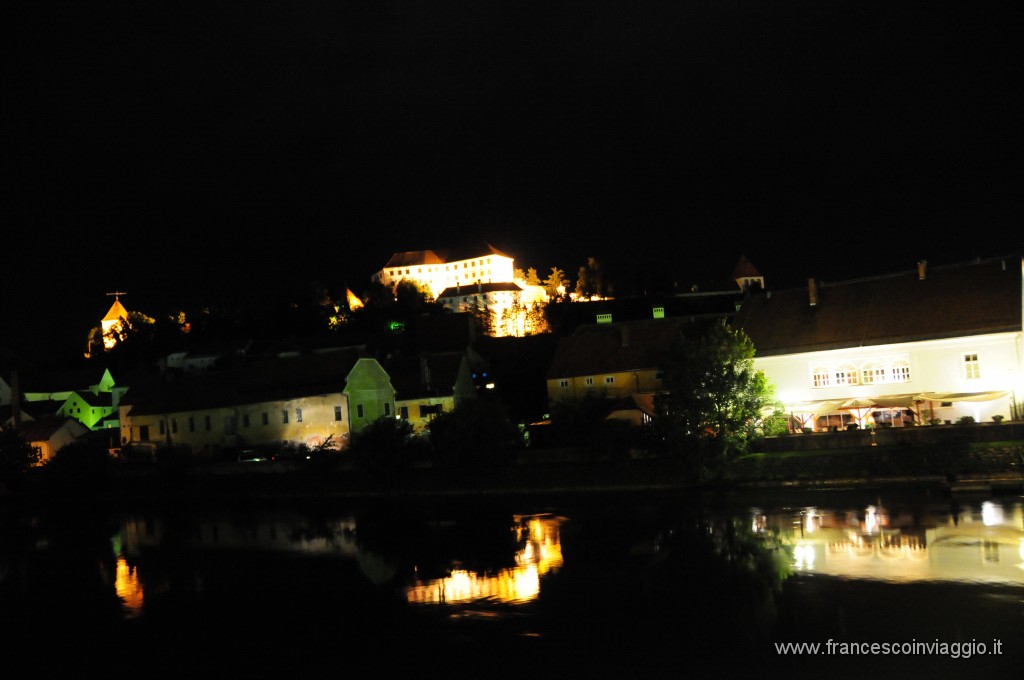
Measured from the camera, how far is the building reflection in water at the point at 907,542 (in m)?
23.3

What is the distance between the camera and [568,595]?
80.0 ft

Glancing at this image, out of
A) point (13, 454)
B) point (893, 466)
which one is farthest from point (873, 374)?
point (13, 454)

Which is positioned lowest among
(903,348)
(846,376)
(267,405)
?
(846,376)

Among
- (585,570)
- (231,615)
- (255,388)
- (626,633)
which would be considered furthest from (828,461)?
(255,388)

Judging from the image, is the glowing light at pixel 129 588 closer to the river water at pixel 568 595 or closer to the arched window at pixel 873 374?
the river water at pixel 568 595

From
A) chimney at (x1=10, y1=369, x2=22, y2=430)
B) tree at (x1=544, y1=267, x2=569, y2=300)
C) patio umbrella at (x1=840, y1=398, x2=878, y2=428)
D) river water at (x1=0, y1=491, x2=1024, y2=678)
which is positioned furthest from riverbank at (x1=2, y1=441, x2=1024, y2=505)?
tree at (x1=544, y1=267, x2=569, y2=300)

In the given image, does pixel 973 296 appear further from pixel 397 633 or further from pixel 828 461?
pixel 397 633

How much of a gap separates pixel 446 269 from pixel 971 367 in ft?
345

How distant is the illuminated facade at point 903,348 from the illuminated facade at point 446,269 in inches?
3521

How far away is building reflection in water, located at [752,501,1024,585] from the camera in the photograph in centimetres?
2327

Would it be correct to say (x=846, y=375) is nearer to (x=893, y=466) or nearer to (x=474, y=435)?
(x=893, y=466)

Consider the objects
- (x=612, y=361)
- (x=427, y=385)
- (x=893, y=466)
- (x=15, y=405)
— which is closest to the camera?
(x=893, y=466)

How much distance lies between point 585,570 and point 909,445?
17907 millimetres

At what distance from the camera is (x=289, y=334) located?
4355 inches
